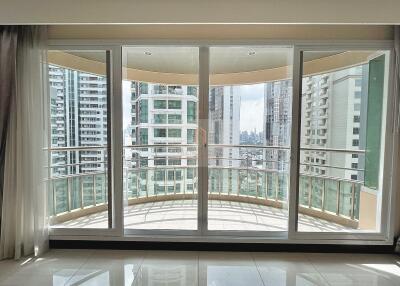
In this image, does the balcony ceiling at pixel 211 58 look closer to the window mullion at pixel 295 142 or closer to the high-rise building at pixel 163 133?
the window mullion at pixel 295 142

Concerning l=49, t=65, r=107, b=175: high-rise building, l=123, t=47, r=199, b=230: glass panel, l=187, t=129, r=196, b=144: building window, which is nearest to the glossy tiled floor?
l=123, t=47, r=199, b=230: glass panel

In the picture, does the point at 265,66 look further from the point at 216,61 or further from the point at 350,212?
the point at 350,212

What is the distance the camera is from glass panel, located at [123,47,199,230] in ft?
10.0

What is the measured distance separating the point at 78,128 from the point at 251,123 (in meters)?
2.02

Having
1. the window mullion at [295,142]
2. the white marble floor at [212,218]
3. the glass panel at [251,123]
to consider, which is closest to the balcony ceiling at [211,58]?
the glass panel at [251,123]

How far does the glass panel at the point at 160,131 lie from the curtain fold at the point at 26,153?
2.85ft

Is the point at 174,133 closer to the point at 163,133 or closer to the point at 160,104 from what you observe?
the point at 163,133

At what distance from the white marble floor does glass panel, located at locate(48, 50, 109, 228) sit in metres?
0.20

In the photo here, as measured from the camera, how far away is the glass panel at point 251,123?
3016 mm

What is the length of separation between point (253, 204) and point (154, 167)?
1.41 m

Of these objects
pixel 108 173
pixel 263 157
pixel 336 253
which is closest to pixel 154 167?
pixel 108 173

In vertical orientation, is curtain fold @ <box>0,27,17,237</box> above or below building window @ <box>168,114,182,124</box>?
above

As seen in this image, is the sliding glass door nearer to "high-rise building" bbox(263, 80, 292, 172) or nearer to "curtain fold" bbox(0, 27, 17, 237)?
"high-rise building" bbox(263, 80, 292, 172)

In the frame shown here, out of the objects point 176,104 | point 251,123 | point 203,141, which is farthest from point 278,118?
point 176,104
